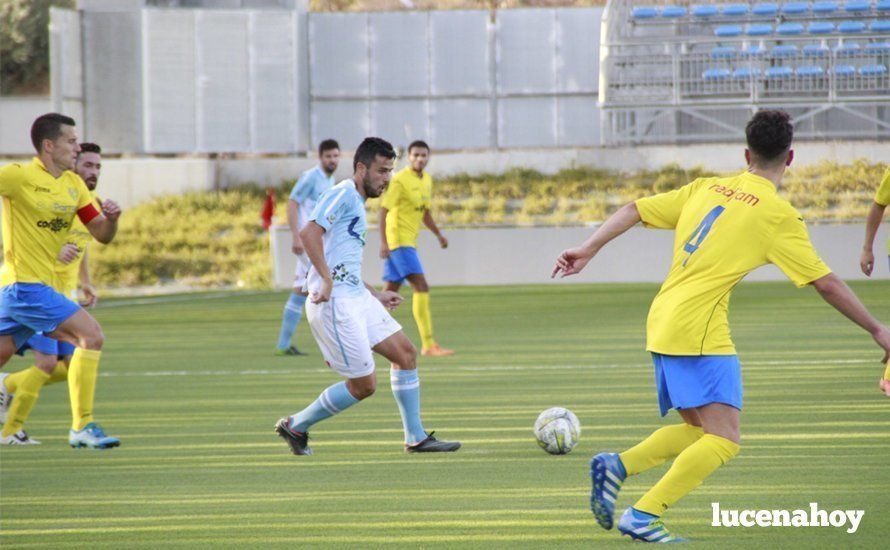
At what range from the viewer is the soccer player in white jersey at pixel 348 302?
7.97 m

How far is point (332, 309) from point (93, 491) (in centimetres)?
170

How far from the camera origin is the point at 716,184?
572cm

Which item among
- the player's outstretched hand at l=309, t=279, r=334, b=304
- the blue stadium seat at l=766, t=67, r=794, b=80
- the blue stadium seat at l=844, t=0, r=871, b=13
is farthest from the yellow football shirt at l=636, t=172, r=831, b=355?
the blue stadium seat at l=844, t=0, r=871, b=13

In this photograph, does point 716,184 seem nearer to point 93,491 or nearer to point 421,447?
point 421,447

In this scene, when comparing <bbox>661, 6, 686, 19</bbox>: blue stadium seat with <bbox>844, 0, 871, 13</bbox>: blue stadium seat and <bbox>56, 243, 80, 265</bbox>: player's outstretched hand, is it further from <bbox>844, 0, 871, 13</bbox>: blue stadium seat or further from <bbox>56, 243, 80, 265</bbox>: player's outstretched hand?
<bbox>56, 243, 80, 265</bbox>: player's outstretched hand

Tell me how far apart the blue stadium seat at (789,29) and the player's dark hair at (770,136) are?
26721 mm

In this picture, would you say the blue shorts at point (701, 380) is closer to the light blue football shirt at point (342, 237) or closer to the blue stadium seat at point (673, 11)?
the light blue football shirt at point (342, 237)

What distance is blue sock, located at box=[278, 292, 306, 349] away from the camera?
583 inches

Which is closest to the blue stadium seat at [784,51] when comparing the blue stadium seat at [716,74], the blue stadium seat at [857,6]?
the blue stadium seat at [716,74]

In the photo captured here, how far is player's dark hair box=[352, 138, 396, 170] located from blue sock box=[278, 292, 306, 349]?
21.6 ft

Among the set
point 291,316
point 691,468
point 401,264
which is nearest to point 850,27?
point 401,264

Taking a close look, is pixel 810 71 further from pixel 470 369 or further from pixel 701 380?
pixel 701 380

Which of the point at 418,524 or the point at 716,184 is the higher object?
the point at 716,184

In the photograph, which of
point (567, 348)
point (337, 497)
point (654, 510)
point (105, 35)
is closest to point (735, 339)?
point (567, 348)
